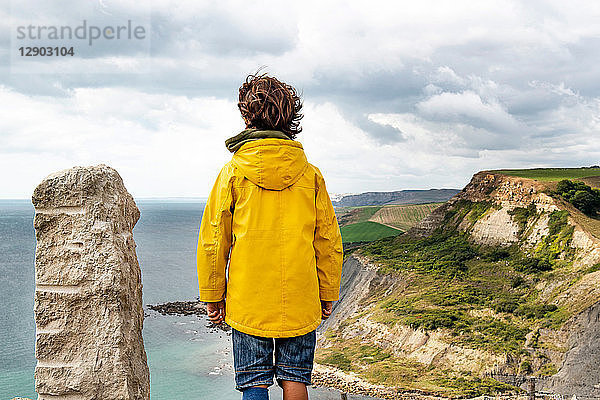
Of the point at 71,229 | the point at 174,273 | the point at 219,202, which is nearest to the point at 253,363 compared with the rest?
the point at 219,202

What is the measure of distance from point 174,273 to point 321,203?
225ft

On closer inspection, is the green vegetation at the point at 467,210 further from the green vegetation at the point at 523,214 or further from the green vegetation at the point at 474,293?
the green vegetation at the point at 523,214

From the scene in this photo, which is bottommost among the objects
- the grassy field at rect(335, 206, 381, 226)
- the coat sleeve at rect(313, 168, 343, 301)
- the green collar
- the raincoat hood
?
the grassy field at rect(335, 206, 381, 226)

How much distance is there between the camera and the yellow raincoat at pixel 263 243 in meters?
3.28

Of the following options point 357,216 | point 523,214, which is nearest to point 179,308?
point 523,214

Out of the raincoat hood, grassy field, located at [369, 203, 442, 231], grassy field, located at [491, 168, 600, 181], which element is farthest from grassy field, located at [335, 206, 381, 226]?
the raincoat hood

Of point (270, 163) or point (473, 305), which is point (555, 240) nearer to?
point (473, 305)

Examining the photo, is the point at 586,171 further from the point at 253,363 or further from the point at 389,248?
the point at 253,363

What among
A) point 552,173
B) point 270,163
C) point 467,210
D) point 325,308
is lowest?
point 467,210

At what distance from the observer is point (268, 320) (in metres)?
3.29

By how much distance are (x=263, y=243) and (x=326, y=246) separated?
0.46 metres

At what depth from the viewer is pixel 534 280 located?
1181 inches

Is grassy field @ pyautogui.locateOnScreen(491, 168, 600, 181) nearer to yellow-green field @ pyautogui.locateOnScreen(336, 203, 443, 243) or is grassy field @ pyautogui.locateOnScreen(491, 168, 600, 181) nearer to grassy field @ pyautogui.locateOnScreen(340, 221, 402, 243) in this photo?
yellow-green field @ pyautogui.locateOnScreen(336, 203, 443, 243)

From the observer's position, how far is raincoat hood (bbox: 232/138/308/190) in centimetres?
330
